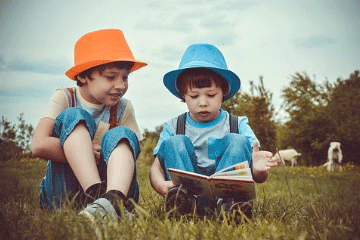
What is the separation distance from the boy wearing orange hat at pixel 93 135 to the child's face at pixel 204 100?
16.9 inches

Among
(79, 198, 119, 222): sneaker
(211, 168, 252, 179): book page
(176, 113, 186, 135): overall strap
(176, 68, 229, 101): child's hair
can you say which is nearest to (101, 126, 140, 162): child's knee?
(79, 198, 119, 222): sneaker

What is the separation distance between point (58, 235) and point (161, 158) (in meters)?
1.34

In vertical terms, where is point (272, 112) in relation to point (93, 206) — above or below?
above

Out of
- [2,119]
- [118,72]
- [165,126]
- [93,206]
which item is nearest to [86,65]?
[118,72]

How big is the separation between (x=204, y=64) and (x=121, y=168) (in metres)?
1.07

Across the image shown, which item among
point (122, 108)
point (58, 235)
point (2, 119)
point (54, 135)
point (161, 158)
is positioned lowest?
point (58, 235)

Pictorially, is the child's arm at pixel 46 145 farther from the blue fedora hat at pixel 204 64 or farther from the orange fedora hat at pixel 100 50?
the blue fedora hat at pixel 204 64

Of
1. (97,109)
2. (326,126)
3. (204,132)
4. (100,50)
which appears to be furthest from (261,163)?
(326,126)

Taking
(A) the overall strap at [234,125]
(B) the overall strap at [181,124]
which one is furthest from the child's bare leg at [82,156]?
(A) the overall strap at [234,125]

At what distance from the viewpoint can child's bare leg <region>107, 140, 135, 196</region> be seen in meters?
2.25

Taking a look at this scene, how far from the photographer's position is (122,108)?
9.95 ft

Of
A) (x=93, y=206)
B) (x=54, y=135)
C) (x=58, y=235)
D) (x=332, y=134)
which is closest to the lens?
(x=58, y=235)

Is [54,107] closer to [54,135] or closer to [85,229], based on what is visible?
[54,135]

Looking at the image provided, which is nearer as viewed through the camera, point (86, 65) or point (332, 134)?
point (86, 65)
